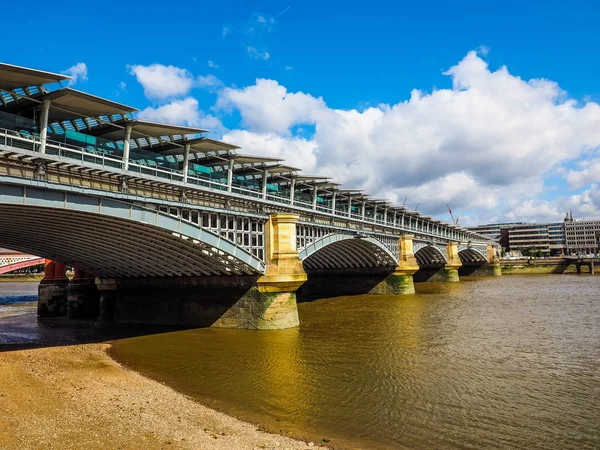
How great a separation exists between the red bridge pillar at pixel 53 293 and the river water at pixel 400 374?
515 cm

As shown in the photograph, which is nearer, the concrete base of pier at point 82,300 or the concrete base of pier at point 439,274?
the concrete base of pier at point 82,300

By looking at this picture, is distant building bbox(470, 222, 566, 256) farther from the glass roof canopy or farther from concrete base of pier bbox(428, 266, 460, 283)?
the glass roof canopy

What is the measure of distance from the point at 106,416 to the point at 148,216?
9.28 meters

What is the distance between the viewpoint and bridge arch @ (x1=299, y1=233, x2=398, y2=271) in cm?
3906

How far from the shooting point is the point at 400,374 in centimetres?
1407

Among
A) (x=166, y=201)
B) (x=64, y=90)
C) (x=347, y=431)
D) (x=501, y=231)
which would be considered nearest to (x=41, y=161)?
(x=64, y=90)

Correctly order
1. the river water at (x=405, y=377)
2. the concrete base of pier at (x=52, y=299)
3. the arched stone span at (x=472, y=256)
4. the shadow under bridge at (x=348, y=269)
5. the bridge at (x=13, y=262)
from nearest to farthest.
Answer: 1. the river water at (x=405, y=377)
2. the concrete base of pier at (x=52, y=299)
3. the shadow under bridge at (x=348, y=269)
4. the bridge at (x=13, y=262)
5. the arched stone span at (x=472, y=256)

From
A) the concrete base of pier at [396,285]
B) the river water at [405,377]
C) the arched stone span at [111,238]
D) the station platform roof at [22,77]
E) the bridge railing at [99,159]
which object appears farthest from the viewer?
the concrete base of pier at [396,285]

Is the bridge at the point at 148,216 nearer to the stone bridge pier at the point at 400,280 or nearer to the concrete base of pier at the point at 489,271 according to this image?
the stone bridge pier at the point at 400,280

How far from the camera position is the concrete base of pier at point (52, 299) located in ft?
107

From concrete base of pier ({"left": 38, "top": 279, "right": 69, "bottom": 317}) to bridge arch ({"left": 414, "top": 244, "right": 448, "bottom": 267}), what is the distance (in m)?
42.1

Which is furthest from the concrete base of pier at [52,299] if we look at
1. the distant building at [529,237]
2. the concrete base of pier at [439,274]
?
the distant building at [529,237]

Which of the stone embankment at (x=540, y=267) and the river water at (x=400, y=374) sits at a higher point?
the stone embankment at (x=540, y=267)

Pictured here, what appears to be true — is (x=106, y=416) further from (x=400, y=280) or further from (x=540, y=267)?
(x=540, y=267)
